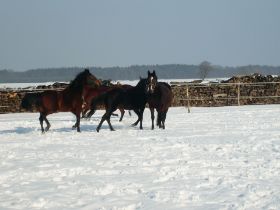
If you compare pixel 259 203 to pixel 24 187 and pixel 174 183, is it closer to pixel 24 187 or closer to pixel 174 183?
pixel 174 183

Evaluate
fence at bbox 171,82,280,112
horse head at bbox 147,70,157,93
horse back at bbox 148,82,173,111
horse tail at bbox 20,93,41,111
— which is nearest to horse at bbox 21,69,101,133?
horse tail at bbox 20,93,41,111

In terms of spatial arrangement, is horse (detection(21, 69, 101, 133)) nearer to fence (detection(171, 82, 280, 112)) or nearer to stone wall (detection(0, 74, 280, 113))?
stone wall (detection(0, 74, 280, 113))

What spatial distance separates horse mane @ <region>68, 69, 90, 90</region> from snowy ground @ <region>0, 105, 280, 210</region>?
5.50 ft

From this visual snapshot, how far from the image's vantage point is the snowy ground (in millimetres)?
5324

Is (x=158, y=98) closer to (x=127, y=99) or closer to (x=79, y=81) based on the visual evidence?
(x=127, y=99)

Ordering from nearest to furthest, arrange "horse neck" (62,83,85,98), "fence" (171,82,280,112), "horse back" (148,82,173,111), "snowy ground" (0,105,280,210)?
"snowy ground" (0,105,280,210) → "horse neck" (62,83,85,98) → "horse back" (148,82,173,111) → "fence" (171,82,280,112)

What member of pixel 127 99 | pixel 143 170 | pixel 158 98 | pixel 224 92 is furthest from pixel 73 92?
pixel 224 92

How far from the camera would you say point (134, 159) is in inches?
314

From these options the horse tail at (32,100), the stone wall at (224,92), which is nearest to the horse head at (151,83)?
the horse tail at (32,100)

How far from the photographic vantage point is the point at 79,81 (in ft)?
42.7

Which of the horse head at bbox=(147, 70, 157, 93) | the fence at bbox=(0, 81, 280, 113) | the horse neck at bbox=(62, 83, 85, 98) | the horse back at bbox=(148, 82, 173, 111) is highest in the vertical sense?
the horse head at bbox=(147, 70, 157, 93)

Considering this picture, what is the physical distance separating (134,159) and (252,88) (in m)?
19.4

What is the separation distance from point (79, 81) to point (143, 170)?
6.50m

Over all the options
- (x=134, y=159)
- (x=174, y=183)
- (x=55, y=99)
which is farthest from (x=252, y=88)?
(x=174, y=183)
